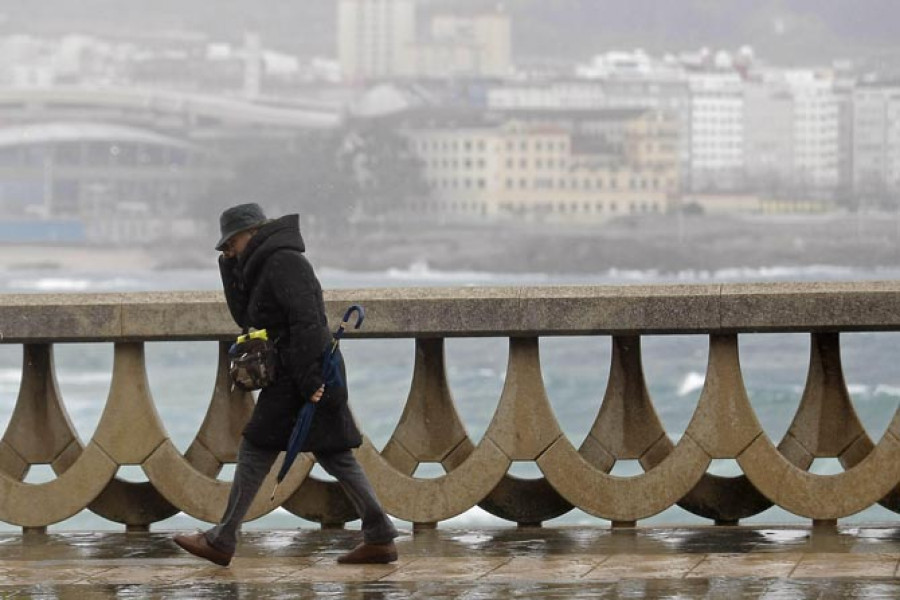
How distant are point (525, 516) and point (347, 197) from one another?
165m

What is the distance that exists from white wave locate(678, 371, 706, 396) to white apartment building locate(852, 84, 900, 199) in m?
84.2

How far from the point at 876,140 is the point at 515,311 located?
169 metres

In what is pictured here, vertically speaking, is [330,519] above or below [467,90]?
below

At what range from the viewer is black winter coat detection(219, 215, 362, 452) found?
23.3 ft

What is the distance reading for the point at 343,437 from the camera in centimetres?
736

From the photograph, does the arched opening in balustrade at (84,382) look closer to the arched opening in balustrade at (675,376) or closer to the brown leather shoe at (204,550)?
the arched opening in balustrade at (675,376)

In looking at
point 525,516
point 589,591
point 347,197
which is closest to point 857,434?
point 525,516

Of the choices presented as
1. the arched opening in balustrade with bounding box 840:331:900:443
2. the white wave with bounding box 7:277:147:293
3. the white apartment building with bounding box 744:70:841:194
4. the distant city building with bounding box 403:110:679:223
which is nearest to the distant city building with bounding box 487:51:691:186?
the distant city building with bounding box 403:110:679:223

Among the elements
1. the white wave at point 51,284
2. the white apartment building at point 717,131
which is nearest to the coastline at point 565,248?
the white apartment building at point 717,131

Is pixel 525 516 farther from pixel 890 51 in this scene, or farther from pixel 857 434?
pixel 890 51

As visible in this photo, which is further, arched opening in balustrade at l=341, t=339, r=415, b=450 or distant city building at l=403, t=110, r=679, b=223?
distant city building at l=403, t=110, r=679, b=223

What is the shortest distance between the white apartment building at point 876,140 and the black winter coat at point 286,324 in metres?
159

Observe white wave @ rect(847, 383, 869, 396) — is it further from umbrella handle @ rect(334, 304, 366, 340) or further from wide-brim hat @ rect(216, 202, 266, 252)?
wide-brim hat @ rect(216, 202, 266, 252)

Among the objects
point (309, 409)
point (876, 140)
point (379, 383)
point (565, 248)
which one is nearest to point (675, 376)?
point (379, 383)
